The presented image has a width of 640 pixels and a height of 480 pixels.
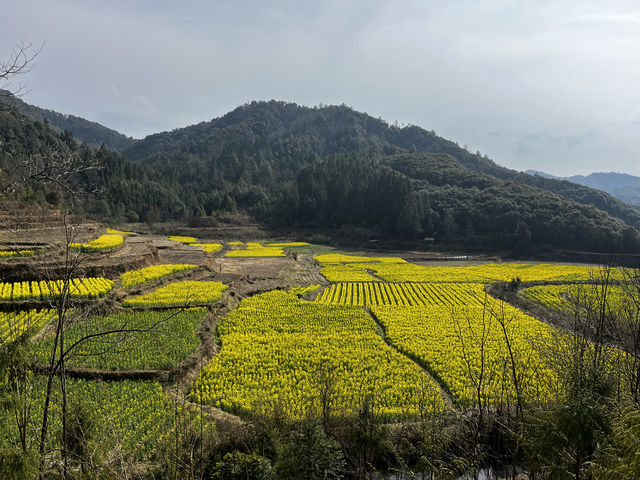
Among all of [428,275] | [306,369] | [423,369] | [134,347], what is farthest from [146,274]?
[428,275]

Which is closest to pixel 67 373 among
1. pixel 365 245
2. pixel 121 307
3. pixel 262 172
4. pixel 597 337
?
pixel 121 307

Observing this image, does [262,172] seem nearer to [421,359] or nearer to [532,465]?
[421,359]

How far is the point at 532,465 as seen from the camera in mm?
5785

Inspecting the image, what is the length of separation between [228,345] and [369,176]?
340ft

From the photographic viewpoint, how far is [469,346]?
63.0 feet

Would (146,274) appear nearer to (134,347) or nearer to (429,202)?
(134,347)

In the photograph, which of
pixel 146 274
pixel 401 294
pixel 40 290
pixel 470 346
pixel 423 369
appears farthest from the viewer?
pixel 401 294

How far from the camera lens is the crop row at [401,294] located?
30.5 m

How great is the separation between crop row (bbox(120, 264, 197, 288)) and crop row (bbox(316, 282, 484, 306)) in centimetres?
1474

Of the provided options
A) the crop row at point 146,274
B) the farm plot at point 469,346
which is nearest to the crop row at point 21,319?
the crop row at point 146,274

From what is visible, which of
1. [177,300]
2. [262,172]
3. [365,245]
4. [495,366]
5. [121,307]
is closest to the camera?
[495,366]

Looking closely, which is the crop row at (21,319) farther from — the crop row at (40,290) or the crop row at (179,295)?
the crop row at (179,295)

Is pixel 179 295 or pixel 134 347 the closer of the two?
pixel 134 347

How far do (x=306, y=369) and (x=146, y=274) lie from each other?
2146cm
